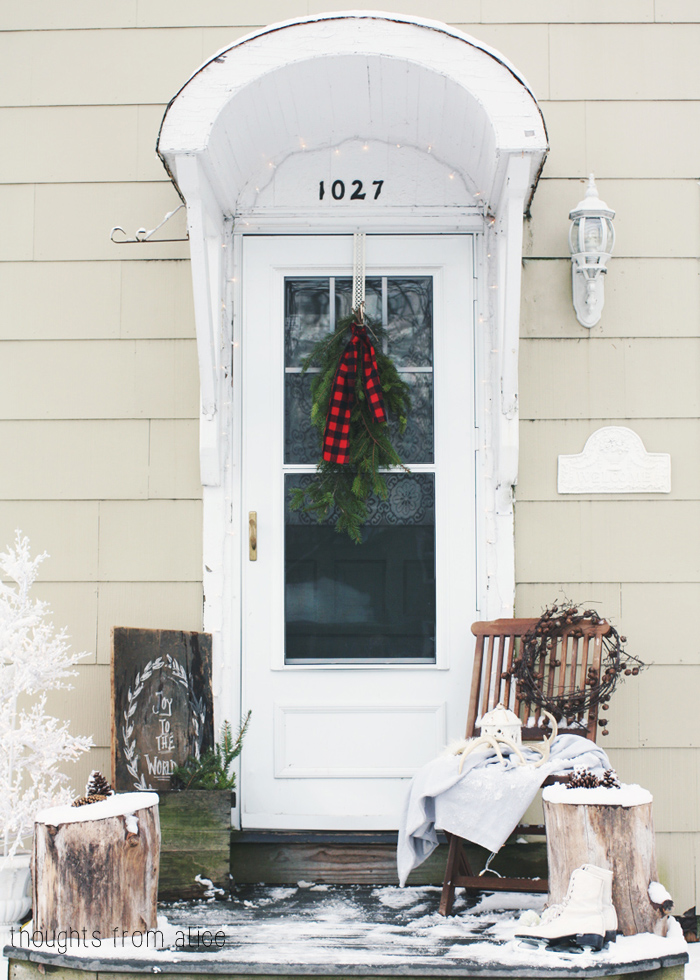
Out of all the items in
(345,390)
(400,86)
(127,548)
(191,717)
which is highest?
(400,86)

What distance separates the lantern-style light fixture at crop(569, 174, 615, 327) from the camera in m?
3.12

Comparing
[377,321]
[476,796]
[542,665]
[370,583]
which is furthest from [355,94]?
[476,796]

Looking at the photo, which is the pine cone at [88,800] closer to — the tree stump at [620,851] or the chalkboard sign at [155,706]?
the chalkboard sign at [155,706]

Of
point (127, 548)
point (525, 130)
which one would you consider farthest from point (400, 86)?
point (127, 548)

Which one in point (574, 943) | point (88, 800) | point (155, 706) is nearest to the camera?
point (574, 943)

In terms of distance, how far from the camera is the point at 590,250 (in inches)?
123

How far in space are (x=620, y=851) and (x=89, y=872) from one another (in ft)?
4.22

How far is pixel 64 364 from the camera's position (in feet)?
10.7

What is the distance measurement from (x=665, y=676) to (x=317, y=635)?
1183 mm

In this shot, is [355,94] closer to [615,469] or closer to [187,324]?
[187,324]

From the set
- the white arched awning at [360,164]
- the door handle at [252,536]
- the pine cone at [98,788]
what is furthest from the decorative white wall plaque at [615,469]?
the pine cone at [98,788]

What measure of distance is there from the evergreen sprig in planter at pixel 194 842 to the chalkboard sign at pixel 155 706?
0.40ft

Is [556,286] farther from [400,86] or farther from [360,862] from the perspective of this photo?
[360,862]

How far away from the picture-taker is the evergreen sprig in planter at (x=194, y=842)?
106 inches
